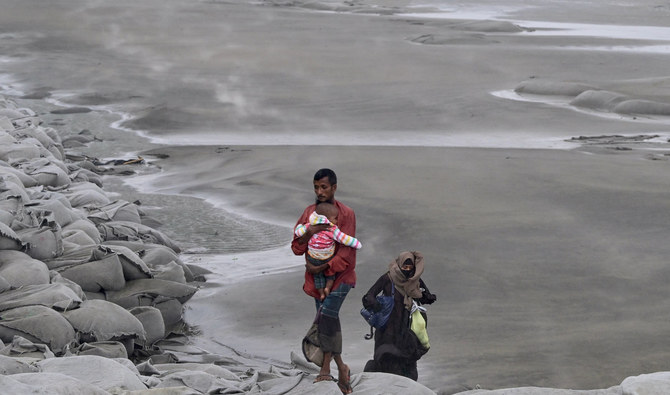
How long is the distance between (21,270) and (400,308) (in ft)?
9.11

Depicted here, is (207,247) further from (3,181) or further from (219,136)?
(219,136)

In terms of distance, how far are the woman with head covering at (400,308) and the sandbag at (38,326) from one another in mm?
1952

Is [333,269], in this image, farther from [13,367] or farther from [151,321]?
[151,321]

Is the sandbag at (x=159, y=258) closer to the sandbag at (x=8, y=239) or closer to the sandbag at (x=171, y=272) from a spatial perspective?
the sandbag at (x=171, y=272)

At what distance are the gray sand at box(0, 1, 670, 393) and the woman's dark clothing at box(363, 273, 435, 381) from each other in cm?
90

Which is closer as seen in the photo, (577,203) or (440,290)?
(440,290)

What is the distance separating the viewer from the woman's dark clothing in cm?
499

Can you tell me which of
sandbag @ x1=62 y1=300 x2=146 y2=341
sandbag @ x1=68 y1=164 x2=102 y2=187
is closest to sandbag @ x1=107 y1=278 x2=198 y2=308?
sandbag @ x1=62 y1=300 x2=146 y2=341

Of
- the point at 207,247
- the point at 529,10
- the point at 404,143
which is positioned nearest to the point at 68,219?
the point at 207,247

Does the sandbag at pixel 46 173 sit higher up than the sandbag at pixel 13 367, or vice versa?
the sandbag at pixel 13 367

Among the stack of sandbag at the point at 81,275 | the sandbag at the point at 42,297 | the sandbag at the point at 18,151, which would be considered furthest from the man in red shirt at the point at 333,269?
the sandbag at the point at 18,151

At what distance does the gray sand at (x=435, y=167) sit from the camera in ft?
22.7

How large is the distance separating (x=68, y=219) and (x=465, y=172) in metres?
5.28

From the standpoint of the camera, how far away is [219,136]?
49.1 feet
